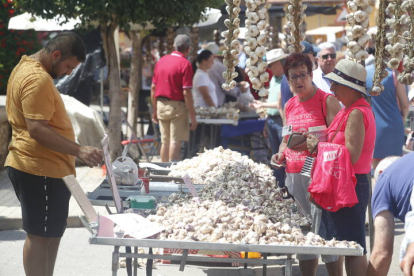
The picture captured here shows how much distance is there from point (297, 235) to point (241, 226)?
30 centimetres

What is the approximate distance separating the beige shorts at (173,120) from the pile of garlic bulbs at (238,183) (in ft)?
11.2

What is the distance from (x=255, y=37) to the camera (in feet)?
16.5

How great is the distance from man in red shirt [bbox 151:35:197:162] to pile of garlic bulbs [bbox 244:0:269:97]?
3.83m

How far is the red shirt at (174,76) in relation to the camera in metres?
8.81

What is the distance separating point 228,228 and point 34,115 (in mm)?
1324

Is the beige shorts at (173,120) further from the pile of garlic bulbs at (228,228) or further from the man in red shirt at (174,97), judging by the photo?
the pile of garlic bulbs at (228,228)

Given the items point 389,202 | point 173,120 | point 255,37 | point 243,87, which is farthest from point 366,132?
point 243,87

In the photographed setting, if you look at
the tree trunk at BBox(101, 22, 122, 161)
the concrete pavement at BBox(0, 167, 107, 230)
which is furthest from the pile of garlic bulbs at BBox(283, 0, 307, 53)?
the tree trunk at BBox(101, 22, 122, 161)

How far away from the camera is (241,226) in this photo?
11.6 ft

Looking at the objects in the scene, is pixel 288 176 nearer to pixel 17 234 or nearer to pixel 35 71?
pixel 35 71

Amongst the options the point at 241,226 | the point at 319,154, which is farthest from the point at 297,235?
the point at 319,154

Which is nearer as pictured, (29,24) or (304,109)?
(304,109)

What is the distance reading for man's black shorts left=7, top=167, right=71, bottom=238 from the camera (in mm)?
4082

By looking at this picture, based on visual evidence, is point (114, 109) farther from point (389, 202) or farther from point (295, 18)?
point (389, 202)
